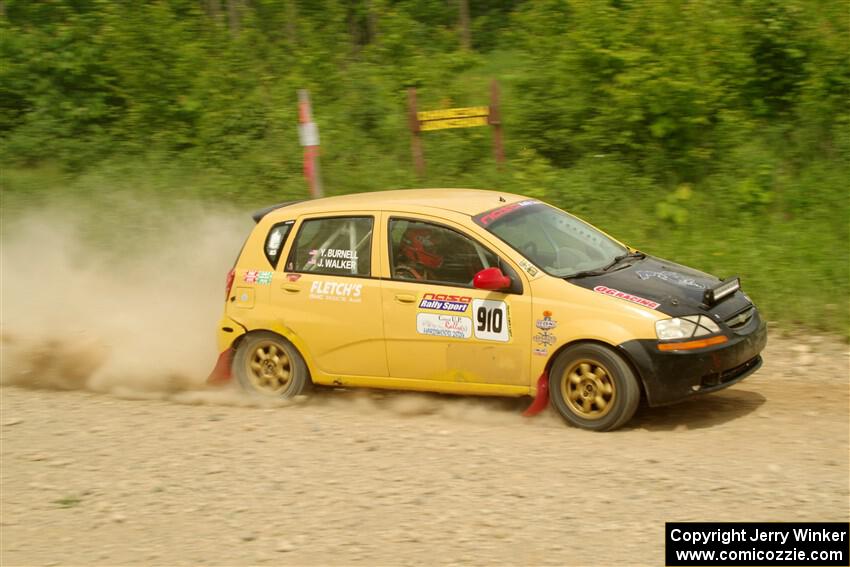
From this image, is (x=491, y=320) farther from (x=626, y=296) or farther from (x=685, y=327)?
(x=685, y=327)

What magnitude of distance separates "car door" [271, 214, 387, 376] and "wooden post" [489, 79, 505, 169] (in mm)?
5614

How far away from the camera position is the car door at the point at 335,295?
7809mm

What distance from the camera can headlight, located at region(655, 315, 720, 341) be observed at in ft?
22.4

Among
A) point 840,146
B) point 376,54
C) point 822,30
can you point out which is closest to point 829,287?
point 840,146

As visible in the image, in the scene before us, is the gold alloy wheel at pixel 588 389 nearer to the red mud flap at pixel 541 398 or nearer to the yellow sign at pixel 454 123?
the red mud flap at pixel 541 398

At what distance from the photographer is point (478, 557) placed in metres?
4.89

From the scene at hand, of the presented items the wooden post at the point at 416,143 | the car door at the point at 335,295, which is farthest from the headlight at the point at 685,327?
the wooden post at the point at 416,143

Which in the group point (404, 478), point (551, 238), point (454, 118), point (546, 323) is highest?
point (454, 118)

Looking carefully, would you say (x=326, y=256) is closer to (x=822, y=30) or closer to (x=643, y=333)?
(x=643, y=333)

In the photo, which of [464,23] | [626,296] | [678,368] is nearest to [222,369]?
[626,296]

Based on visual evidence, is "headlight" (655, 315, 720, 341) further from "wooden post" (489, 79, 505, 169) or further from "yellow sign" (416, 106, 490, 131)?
"yellow sign" (416, 106, 490, 131)

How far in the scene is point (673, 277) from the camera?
24.9ft

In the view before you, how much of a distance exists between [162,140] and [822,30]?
999 centimetres

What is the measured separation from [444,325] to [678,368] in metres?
1.75
